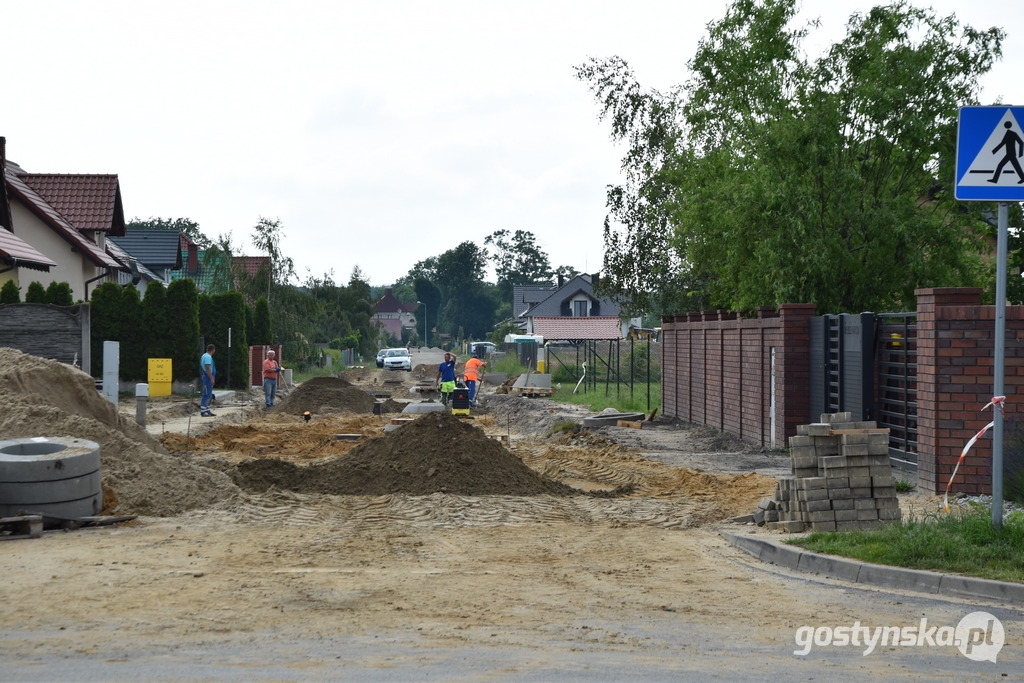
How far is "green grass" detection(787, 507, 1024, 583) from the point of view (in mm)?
8211

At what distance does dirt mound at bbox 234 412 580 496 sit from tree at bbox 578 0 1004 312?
30.2 feet

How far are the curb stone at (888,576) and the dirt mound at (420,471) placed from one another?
4995 mm

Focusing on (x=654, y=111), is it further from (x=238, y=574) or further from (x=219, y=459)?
(x=238, y=574)

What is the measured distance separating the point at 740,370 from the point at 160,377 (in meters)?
19.4

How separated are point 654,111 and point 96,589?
110ft

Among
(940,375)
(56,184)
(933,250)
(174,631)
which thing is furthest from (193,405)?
(174,631)

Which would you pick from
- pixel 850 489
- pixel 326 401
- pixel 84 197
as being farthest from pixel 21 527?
pixel 84 197

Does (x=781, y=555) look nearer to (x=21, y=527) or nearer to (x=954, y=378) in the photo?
(x=954, y=378)

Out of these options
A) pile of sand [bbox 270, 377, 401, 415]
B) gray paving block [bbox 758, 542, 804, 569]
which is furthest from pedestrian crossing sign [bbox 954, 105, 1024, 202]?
pile of sand [bbox 270, 377, 401, 415]

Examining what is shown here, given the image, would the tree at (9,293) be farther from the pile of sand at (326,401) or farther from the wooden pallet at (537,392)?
the wooden pallet at (537,392)

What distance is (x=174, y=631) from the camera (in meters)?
6.94

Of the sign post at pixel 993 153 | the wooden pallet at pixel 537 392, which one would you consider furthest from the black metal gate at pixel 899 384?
the wooden pallet at pixel 537 392

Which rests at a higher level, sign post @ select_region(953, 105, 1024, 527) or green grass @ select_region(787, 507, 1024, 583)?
sign post @ select_region(953, 105, 1024, 527)

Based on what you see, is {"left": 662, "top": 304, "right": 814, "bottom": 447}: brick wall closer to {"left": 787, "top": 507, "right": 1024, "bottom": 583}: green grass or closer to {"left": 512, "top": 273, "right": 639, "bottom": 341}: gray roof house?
{"left": 787, "top": 507, "right": 1024, "bottom": 583}: green grass
